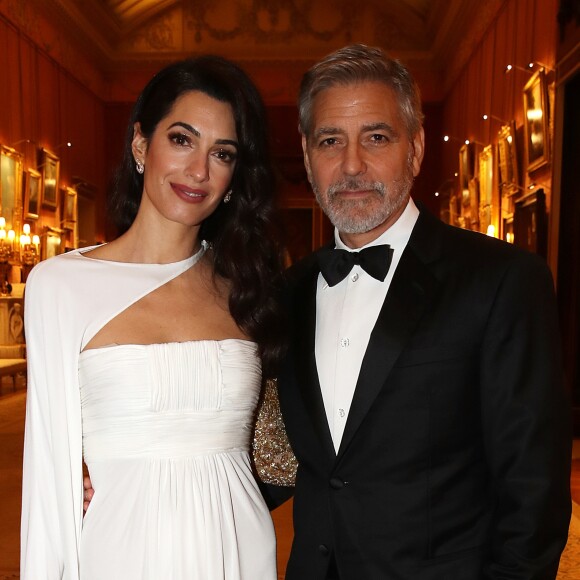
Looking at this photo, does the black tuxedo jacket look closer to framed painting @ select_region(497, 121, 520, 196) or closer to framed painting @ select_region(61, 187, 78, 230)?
framed painting @ select_region(497, 121, 520, 196)

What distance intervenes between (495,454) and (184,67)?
149cm

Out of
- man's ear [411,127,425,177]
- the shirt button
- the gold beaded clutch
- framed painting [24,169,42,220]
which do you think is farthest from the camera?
framed painting [24,169,42,220]

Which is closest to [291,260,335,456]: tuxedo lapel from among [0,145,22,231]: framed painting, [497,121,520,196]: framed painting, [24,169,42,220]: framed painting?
[497,121,520,196]: framed painting

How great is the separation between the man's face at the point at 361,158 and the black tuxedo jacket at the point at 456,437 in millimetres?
227

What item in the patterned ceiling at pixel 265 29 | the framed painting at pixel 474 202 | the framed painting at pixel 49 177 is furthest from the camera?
the patterned ceiling at pixel 265 29

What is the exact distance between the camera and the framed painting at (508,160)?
28.1 feet

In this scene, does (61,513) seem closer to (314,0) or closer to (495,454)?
(495,454)

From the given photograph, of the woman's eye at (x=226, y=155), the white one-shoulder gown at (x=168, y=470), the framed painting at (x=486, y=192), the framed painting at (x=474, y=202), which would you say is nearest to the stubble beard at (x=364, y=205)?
the woman's eye at (x=226, y=155)

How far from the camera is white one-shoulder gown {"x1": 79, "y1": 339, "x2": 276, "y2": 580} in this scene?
1.83m

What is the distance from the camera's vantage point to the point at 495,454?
159 cm

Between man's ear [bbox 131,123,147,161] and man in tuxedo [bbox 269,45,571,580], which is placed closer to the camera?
man in tuxedo [bbox 269,45,571,580]

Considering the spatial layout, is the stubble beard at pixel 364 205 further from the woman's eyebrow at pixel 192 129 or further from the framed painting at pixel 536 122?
the framed painting at pixel 536 122

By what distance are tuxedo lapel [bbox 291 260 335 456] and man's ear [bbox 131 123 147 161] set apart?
677 mm

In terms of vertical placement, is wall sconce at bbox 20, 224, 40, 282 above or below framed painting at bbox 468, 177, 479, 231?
below
